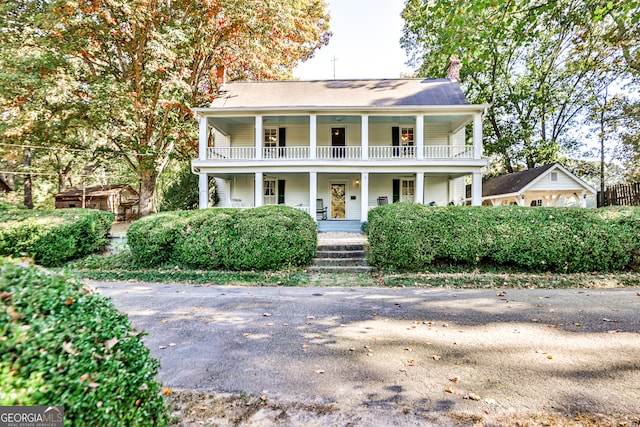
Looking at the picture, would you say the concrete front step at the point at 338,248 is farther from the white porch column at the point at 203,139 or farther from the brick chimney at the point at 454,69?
the brick chimney at the point at 454,69

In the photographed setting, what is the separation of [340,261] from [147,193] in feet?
44.9

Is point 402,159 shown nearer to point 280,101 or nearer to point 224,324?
point 280,101

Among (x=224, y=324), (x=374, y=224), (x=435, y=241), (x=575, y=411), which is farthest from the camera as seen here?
(x=374, y=224)

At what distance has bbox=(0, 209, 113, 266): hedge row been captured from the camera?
778 cm

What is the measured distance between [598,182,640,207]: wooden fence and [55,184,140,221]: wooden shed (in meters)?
30.0

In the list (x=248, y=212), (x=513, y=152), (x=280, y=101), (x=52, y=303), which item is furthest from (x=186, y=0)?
(x=513, y=152)

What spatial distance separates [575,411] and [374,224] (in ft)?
18.1

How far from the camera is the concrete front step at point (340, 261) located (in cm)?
799

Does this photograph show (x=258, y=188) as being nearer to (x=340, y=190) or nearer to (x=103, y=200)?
(x=340, y=190)

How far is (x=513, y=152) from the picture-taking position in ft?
71.9

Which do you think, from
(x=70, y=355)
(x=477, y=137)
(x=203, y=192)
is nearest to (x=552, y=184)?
(x=477, y=137)

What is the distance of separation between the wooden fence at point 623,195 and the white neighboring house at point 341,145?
7.28 metres

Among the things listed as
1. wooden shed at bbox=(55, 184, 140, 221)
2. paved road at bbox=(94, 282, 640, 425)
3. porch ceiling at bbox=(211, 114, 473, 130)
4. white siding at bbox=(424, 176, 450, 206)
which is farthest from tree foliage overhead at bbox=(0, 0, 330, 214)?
paved road at bbox=(94, 282, 640, 425)

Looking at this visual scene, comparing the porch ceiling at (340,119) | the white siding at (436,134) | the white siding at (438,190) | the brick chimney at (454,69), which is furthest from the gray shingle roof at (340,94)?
the white siding at (438,190)
